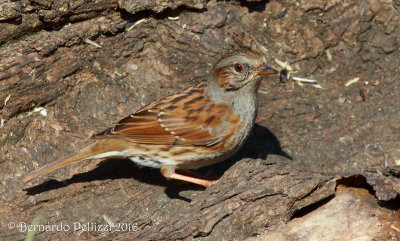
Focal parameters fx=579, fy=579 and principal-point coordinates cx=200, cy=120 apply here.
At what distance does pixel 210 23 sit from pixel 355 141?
2.35m

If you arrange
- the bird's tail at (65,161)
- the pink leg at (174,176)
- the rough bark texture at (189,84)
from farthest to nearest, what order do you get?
the pink leg at (174,176) → the bird's tail at (65,161) → the rough bark texture at (189,84)

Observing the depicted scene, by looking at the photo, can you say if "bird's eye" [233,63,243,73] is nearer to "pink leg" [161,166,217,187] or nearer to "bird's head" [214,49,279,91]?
"bird's head" [214,49,279,91]

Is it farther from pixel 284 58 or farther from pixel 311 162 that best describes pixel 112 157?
pixel 284 58

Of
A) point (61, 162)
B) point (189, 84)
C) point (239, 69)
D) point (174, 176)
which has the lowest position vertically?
point (174, 176)

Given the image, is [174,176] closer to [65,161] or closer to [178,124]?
[178,124]

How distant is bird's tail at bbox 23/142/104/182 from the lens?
5.84 m

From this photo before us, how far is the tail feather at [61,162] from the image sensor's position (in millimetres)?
5844

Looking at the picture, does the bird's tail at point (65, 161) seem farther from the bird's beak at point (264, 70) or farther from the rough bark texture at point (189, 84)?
the bird's beak at point (264, 70)

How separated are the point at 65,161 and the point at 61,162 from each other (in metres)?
0.04

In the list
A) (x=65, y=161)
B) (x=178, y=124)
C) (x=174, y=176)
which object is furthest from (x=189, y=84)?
(x=65, y=161)

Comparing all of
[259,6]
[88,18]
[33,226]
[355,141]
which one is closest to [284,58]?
[259,6]

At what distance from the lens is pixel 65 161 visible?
592cm

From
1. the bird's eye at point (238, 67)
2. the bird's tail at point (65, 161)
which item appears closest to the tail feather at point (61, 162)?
the bird's tail at point (65, 161)

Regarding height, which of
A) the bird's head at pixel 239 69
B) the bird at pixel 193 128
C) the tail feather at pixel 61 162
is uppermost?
the bird's head at pixel 239 69
